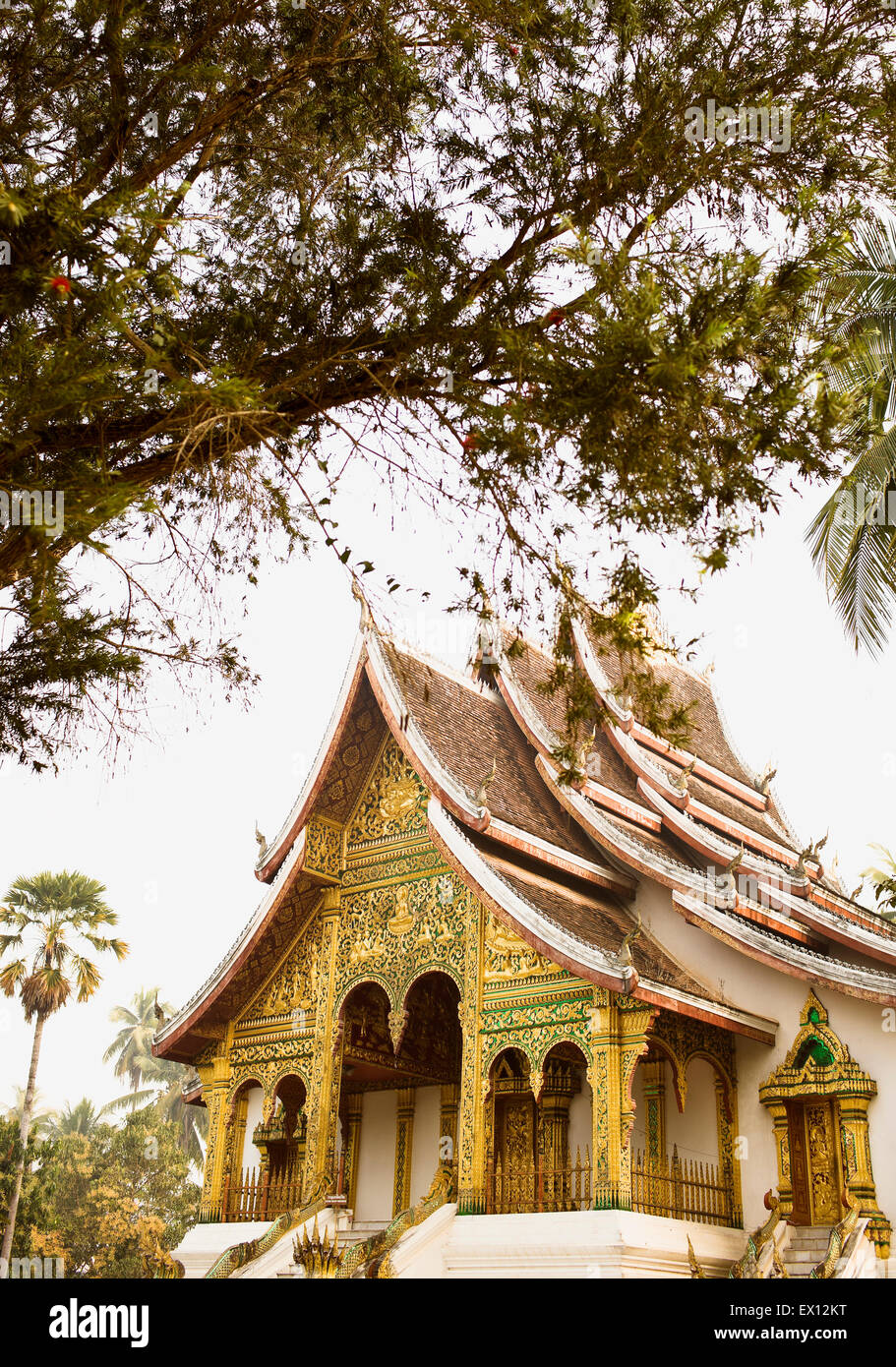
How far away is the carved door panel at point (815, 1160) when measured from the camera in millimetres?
10602

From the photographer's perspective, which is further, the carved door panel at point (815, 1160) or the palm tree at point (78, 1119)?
the palm tree at point (78, 1119)

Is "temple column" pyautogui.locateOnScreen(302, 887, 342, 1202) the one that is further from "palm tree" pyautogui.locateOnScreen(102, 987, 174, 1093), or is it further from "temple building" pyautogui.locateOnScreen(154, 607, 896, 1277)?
"palm tree" pyautogui.locateOnScreen(102, 987, 174, 1093)

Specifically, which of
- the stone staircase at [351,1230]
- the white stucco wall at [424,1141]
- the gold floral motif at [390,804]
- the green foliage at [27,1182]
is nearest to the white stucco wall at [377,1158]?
the stone staircase at [351,1230]

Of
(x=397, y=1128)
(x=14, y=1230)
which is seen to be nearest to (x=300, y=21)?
(x=397, y=1128)

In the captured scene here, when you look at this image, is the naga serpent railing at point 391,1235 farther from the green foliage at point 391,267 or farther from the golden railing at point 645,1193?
the green foliage at point 391,267

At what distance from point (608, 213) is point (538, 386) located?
3.31 ft

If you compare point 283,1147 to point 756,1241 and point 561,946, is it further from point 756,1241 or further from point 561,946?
point 756,1241

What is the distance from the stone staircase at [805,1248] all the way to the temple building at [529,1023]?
0.9 inches

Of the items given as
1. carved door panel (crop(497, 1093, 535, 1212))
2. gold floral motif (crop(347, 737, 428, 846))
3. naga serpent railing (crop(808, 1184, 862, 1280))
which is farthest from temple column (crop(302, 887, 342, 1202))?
naga serpent railing (crop(808, 1184, 862, 1280))

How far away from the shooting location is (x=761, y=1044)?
11.2 metres

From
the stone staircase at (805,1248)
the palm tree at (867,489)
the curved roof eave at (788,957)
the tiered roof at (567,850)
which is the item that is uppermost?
the palm tree at (867,489)

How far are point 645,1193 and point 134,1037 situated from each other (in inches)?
2065

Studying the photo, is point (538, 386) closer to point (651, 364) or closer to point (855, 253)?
point (651, 364)

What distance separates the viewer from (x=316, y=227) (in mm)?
6379
